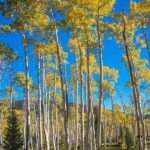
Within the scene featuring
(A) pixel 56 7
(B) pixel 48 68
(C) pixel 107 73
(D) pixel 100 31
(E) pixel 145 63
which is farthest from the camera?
(C) pixel 107 73

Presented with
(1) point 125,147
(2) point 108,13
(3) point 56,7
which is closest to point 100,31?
(2) point 108,13

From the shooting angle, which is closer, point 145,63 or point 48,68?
point 145,63

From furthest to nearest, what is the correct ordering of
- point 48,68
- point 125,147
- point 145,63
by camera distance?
1. point 125,147
2. point 48,68
3. point 145,63

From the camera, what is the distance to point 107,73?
39781mm

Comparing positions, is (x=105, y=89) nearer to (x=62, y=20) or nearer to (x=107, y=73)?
(x=107, y=73)

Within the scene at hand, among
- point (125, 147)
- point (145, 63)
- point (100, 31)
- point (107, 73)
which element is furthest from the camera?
point (125, 147)

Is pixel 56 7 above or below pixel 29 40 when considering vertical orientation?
above

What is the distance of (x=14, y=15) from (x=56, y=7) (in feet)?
9.01

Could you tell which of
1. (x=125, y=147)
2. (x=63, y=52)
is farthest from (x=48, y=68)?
(x=125, y=147)

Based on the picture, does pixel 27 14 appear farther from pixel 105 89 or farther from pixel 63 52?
pixel 105 89

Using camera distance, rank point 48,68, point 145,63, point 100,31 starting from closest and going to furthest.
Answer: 1. point 100,31
2. point 145,63
3. point 48,68

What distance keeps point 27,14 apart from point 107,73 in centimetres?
2178

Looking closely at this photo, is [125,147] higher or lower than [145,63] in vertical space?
lower

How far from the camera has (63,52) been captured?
2841 cm
